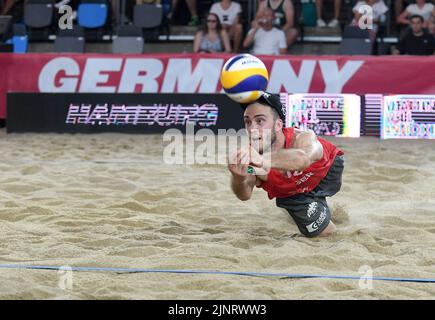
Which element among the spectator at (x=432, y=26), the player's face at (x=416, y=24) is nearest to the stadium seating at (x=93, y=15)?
the player's face at (x=416, y=24)

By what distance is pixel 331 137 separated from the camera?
10.2 m

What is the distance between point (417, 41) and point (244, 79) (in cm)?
799

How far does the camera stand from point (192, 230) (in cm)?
507

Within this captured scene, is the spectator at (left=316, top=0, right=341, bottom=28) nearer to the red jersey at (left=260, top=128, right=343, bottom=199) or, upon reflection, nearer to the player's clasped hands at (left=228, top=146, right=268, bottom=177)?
the red jersey at (left=260, top=128, right=343, bottom=199)

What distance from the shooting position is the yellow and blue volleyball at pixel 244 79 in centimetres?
429

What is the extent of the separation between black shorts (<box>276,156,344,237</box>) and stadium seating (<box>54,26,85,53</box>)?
844 centimetres

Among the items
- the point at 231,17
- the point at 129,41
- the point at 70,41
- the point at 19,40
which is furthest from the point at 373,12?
the point at 19,40

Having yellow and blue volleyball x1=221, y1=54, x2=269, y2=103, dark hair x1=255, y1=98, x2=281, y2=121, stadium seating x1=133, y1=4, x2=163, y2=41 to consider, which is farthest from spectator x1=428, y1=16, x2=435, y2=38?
yellow and blue volleyball x1=221, y1=54, x2=269, y2=103

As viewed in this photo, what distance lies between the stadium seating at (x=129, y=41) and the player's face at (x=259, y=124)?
8.27 m

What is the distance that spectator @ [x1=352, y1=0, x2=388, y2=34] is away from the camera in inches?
479

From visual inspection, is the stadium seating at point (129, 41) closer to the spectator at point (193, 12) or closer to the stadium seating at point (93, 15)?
the stadium seating at point (93, 15)
